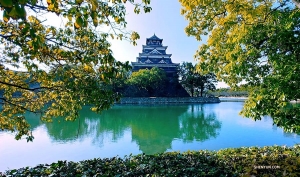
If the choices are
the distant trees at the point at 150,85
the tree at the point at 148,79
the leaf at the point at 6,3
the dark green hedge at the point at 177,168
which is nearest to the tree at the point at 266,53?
the dark green hedge at the point at 177,168

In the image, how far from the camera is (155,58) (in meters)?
36.1

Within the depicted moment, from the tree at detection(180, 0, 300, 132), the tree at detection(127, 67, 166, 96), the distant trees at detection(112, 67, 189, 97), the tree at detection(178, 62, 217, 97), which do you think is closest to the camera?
the tree at detection(180, 0, 300, 132)

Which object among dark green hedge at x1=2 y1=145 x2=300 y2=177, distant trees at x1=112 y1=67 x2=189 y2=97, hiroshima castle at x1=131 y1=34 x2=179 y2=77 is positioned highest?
hiroshima castle at x1=131 y1=34 x2=179 y2=77

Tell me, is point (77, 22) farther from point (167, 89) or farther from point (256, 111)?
point (167, 89)

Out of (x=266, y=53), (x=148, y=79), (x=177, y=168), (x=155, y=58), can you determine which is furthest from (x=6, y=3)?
(x=155, y=58)

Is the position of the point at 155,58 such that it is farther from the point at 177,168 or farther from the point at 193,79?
the point at 177,168

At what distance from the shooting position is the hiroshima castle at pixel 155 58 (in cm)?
3438

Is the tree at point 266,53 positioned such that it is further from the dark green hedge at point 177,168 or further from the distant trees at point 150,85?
the distant trees at point 150,85

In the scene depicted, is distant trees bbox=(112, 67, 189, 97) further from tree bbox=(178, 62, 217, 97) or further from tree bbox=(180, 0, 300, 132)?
tree bbox=(180, 0, 300, 132)

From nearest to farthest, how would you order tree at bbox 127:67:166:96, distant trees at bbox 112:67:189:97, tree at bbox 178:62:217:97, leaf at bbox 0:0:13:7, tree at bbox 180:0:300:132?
leaf at bbox 0:0:13:7, tree at bbox 180:0:300:132, tree at bbox 127:67:166:96, distant trees at bbox 112:67:189:97, tree at bbox 178:62:217:97

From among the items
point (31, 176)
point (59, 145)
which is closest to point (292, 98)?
point (31, 176)

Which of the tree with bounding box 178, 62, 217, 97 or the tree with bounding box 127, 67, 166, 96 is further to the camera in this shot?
the tree with bounding box 178, 62, 217, 97

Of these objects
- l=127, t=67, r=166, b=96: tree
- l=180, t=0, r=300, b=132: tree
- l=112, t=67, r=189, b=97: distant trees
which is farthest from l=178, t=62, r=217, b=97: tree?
l=180, t=0, r=300, b=132: tree

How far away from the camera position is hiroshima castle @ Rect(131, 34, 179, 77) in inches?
1353
